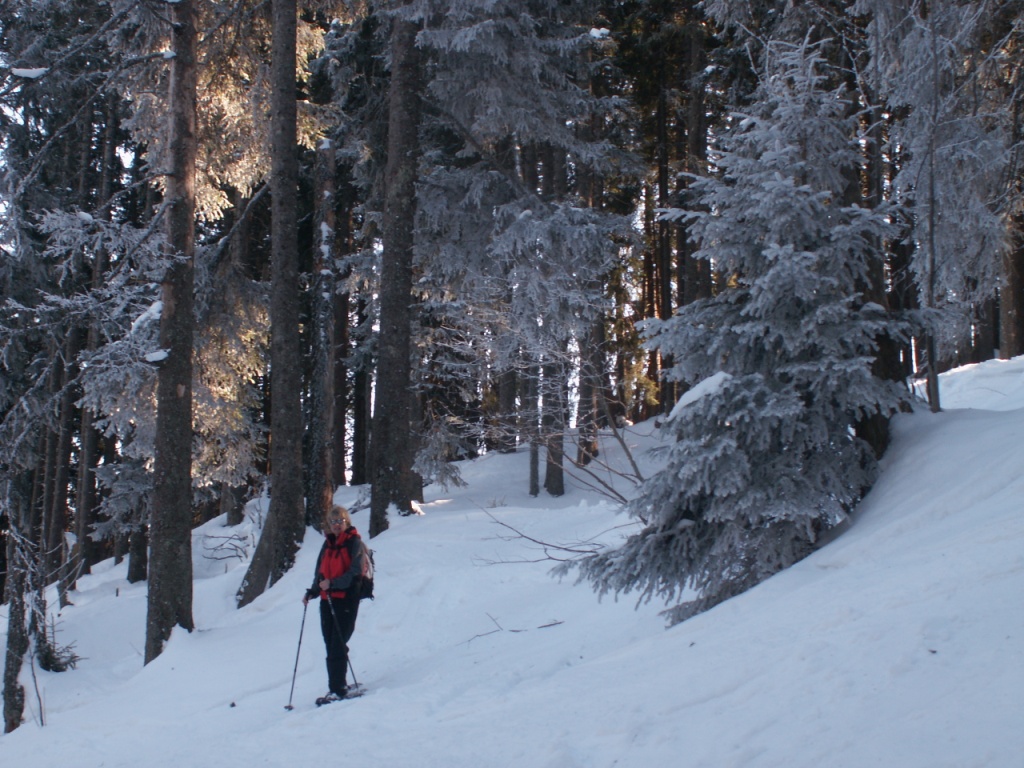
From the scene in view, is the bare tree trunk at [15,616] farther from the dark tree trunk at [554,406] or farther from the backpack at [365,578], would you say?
the dark tree trunk at [554,406]

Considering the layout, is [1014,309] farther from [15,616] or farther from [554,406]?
[15,616]

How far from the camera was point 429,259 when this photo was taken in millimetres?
15773

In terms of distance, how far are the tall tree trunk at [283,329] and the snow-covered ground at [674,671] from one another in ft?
5.82

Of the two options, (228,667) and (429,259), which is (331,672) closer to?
(228,667)

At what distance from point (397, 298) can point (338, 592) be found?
248 inches

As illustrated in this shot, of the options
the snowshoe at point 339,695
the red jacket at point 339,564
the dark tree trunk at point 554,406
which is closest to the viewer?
the snowshoe at point 339,695

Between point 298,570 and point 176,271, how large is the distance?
446cm

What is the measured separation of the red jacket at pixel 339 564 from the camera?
23.1ft

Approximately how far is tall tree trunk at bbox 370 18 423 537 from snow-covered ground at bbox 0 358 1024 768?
2.42 meters

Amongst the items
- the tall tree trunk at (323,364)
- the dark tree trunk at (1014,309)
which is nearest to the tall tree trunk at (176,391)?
the tall tree trunk at (323,364)

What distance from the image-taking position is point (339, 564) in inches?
280

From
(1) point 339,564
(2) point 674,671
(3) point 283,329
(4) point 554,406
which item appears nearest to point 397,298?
(3) point 283,329

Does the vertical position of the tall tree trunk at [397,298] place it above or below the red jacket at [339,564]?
above

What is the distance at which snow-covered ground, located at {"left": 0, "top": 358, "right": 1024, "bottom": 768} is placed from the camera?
143 inches
